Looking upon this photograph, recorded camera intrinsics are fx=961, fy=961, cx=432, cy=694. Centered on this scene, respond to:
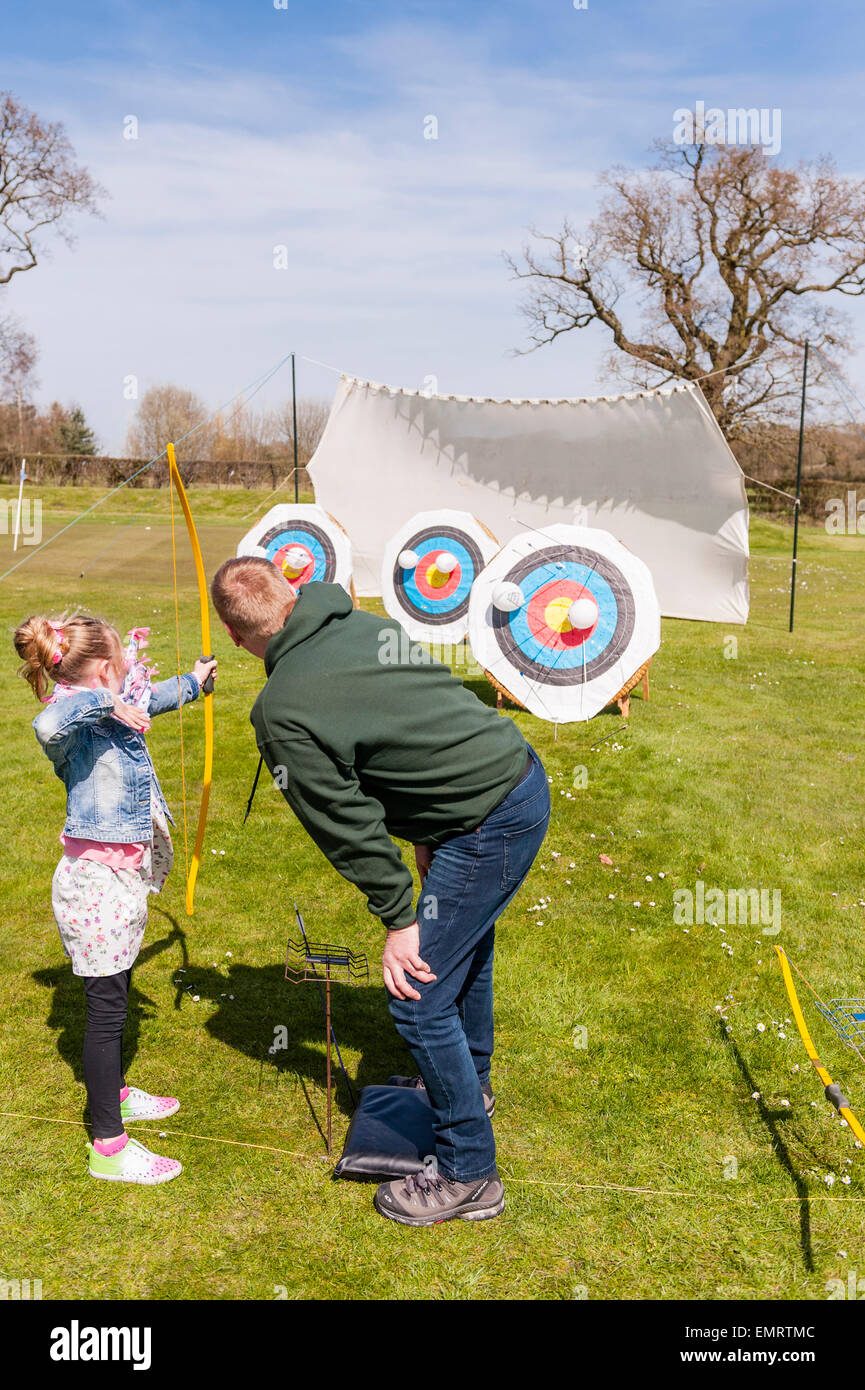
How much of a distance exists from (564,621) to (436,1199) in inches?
216

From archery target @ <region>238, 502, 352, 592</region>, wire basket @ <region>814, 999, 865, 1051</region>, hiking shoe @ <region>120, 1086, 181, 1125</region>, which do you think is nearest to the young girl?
hiking shoe @ <region>120, 1086, 181, 1125</region>

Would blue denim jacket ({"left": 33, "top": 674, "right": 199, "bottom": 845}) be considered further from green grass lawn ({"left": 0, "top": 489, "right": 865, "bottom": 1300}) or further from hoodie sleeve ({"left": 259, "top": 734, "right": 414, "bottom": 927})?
green grass lawn ({"left": 0, "top": 489, "right": 865, "bottom": 1300})

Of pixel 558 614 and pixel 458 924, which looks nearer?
pixel 458 924

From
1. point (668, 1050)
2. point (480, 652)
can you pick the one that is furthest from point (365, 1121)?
point (480, 652)

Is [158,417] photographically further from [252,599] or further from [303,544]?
[252,599]

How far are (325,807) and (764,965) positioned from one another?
2.56 meters

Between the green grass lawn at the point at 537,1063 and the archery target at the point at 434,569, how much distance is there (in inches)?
166

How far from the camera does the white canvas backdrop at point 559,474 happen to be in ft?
40.4

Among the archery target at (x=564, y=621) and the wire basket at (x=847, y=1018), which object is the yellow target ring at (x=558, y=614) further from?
the wire basket at (x=847, y=1018)

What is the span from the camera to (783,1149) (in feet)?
9.63

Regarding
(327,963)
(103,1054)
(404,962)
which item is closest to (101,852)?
(103,1054)

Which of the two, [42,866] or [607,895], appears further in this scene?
[42,866]

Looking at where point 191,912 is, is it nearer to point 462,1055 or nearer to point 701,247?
point 462,1055
